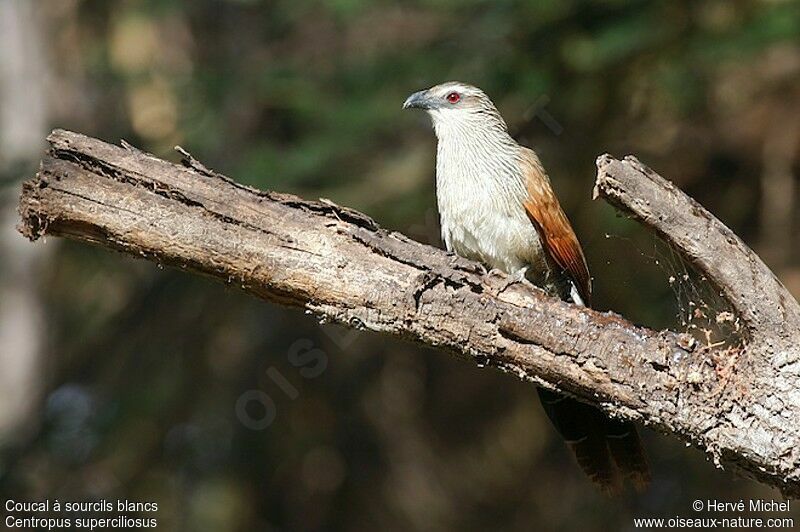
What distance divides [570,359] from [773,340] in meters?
0.60

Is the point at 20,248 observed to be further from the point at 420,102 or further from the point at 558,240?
the point at 558,240

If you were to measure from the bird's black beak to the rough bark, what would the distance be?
5.57 ft

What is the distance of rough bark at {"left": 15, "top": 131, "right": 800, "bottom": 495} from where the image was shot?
3.08m

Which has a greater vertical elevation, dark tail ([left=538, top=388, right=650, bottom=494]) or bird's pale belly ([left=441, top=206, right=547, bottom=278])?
bird's pale belly ([left=441, top=206, right=547, bottom=278])

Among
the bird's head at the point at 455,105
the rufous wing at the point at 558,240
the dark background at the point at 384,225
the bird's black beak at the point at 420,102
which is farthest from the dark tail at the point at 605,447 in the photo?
the dark background at the point at 384,225

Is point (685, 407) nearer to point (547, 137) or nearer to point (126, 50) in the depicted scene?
point (547, 137)

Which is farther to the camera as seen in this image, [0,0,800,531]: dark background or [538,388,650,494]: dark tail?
[0,0,800,531]: dark background

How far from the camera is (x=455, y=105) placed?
5.00 metres

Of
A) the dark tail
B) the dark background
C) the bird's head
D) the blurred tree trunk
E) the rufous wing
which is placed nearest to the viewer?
the dark tail

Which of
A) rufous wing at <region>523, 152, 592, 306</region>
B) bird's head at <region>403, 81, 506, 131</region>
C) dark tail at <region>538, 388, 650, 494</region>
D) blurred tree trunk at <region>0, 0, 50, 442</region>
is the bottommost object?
dark tail at <region>538, 388, 650, 494</region>

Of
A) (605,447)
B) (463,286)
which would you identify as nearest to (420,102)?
(463,286)

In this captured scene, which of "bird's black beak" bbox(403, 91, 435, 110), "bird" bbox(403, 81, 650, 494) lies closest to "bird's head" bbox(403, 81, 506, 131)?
"bird's black beak" bbox(403, 91, 435, 110)

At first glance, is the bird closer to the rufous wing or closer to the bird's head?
the rufous wing

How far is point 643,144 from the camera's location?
22.5 feet
